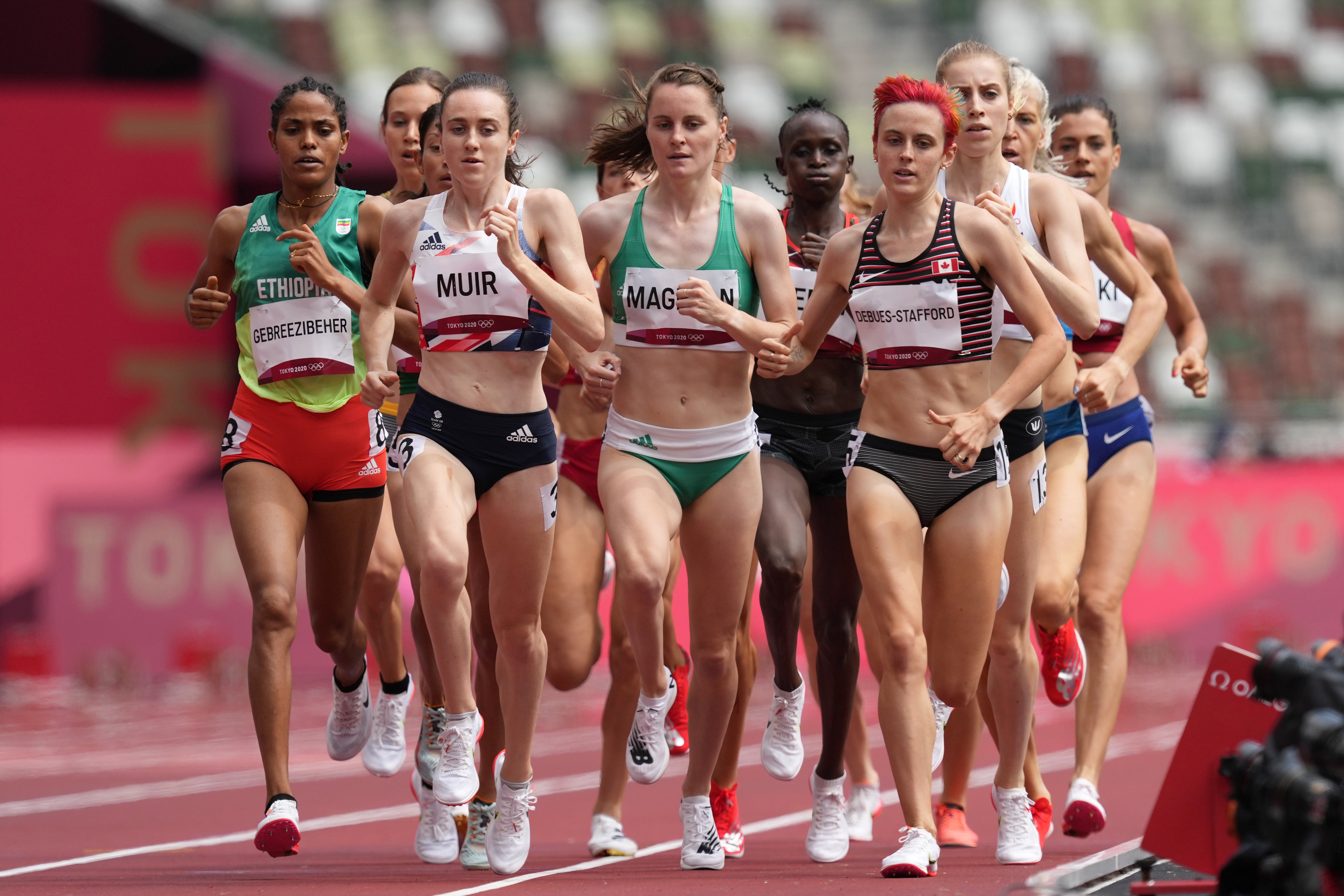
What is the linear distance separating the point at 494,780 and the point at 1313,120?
25.4 m

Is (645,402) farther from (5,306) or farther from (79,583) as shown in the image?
(5,306)

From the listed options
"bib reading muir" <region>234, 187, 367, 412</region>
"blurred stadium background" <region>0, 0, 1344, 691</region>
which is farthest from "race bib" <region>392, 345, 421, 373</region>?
"blurred stadium background" <region>0, 0, 1344, 691</region>

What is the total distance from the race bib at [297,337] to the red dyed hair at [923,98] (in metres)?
2.19

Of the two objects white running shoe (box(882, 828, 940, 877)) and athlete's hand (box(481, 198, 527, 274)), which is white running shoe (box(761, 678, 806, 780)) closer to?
white running shoe (box(882, 828, 940, 877))

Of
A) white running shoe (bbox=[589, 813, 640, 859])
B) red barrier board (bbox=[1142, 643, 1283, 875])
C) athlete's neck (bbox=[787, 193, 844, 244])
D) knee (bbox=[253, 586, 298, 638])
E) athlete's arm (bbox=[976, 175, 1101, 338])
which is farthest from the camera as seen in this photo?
athlete's neck (bbox=[787, 193, 844, 244])

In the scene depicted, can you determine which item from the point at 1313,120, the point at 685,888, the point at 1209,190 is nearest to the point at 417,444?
the point at 685,888

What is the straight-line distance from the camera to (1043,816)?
301 inches

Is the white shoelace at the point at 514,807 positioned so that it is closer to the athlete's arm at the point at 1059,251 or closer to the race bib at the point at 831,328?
the race bib at the point at 831,328

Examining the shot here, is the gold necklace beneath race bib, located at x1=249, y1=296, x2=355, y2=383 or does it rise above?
above

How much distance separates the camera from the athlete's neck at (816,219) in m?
7.91

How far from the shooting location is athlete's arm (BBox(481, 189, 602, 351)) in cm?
650

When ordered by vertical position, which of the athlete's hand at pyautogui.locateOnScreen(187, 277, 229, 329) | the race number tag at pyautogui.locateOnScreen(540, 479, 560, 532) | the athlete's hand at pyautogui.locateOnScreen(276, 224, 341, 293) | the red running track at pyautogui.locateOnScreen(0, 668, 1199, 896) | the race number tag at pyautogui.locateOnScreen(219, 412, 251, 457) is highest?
the athlete's hand at pyautogui.locateOnScreen(276, 224, 341, 293)

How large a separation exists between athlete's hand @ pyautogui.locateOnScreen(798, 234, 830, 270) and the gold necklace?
1.86 metres

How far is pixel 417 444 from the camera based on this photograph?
6793 millimetres
